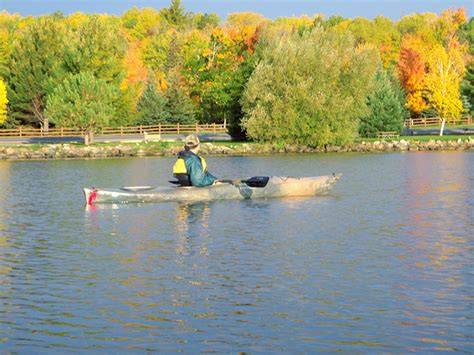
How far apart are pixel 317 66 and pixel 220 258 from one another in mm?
50669

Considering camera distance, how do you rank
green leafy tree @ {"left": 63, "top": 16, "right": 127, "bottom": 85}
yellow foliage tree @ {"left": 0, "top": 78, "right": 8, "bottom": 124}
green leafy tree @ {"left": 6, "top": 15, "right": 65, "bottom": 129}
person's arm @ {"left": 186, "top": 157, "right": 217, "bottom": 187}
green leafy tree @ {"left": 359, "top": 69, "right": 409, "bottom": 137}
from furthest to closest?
1. green leafy tree @ {"left": 6, "top": 15, "right": 65, "bottom": 129}
2. yellow foliage tree @ {"left": 0, "top": 78, "right": 8, "bottom": 124}
3. green leafy tree @ {"left": 63, "top": 16, "right": 127, "bottom": 85}
4. green leafy tree @ {"left": 359, "top": 69, "right": 409, "bottom": 137}
5. person's arm @ {"left": 186, "top": 157, "right": 217, "bottom": 187}

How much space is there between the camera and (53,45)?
92250 millimetres

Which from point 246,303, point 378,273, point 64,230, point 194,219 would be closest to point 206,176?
point 194,219

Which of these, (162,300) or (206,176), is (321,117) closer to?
(206,176)

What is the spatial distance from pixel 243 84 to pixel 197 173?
158ft

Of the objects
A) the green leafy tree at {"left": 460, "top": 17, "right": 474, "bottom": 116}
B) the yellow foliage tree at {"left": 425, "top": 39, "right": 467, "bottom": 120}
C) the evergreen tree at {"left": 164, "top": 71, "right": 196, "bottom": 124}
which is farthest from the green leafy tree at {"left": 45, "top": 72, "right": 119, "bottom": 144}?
the green leafy tree at {"left": 460, "top": 17, "right": 474, "bottom": 116}

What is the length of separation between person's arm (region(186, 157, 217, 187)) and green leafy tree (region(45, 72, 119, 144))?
141 ft

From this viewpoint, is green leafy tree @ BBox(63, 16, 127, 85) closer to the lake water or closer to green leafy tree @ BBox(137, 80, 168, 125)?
green leafy tree @ BBox(137, 80, 168, 125)

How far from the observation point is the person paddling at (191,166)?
31484mm

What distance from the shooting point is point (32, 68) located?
90312mm

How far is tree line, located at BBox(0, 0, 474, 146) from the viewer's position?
70.4 meters

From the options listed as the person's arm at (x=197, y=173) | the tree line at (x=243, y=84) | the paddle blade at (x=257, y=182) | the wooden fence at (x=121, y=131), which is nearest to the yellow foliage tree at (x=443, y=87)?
the tree line at (x=243, y=84)

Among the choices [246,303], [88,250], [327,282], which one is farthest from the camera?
[88,250]

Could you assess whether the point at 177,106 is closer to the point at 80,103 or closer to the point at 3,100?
the point at 3,100
